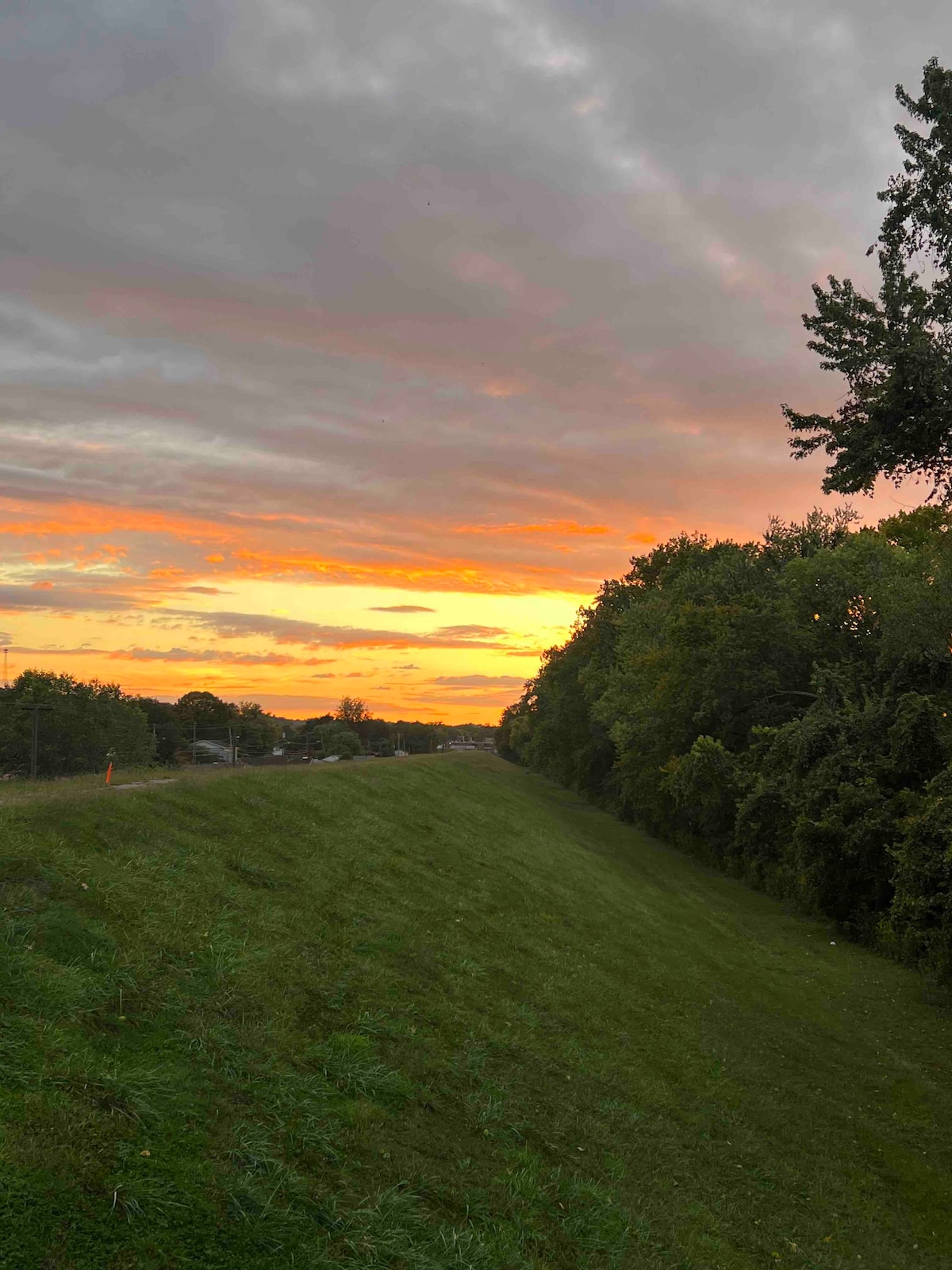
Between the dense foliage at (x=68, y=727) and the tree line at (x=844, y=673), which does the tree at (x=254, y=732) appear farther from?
the tree line at (x=844, y=673)

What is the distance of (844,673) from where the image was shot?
115ft

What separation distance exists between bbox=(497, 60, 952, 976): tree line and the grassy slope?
719cm

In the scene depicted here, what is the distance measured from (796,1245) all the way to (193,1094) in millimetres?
8079

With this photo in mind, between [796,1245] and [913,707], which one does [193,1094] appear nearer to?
[796,1245]

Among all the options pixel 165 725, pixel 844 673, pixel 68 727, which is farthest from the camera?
pixel 165 725

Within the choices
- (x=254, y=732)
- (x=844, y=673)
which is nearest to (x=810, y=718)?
(x=844, y=673)

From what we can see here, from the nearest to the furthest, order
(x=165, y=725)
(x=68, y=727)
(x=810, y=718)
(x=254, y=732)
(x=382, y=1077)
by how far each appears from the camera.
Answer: (x=382, y=1077), (x=810, y=718), (x=68, y=727), (x=165, y=725), (x=254, y=732)

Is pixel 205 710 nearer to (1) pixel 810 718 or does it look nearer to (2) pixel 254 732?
(2) pixel 254 732

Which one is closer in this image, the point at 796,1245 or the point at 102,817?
→ the point at 796,1245

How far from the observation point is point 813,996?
80.0ft

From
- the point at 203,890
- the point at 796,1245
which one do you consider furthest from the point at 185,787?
the point at 796,1245

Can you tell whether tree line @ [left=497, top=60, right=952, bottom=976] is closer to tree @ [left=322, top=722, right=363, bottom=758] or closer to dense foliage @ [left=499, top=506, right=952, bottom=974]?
dense foliage @ [left=499, top=506, right=952, bottom=974]

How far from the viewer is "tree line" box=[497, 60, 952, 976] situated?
16344 millimetres

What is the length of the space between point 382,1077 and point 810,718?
24100 millimetres
